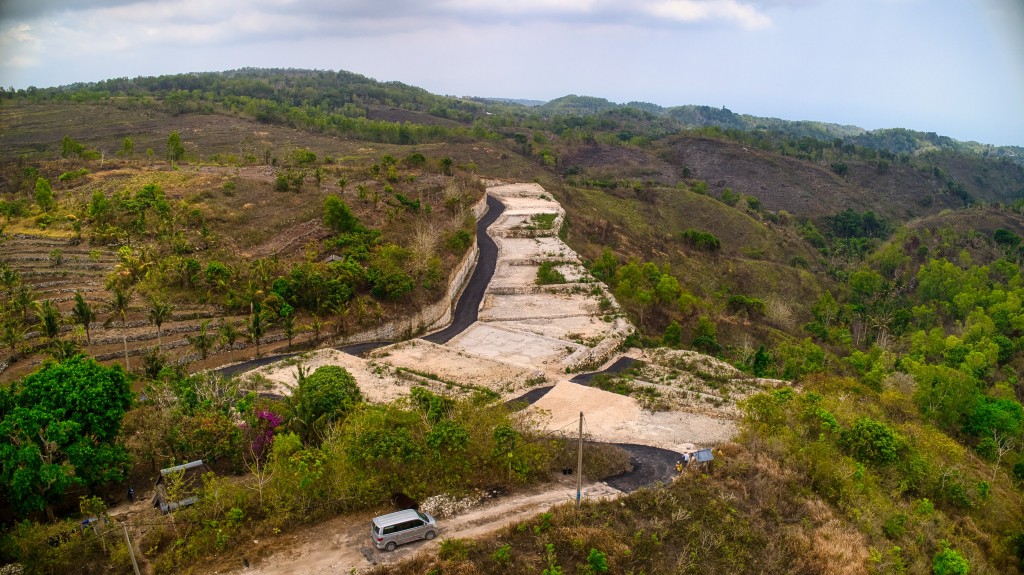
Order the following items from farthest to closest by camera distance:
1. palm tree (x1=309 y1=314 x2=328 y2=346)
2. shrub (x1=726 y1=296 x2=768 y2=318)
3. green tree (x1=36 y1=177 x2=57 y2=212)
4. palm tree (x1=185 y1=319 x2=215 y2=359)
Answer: shrub (x1=726 y1=296 x2=768 y2=318), green tree (x1=36 y1=177 x2=57 y2=212), palm tree (x1=309 y1=314 x2=328 y2=346), palm tree (x1=185 y1=319 x2=215 y2=359)

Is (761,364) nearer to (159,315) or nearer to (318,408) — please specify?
(318,408)

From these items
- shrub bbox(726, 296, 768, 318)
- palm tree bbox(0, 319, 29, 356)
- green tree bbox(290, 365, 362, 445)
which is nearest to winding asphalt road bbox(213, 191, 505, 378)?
green tree bbox(290, 365, 362, 445)

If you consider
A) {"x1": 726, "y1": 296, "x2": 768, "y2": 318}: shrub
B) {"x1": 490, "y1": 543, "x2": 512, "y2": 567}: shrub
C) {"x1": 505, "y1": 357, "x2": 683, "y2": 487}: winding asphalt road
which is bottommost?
{"x1": 726, "y1": 296, "x2": 768, "y2": 318}: shrub

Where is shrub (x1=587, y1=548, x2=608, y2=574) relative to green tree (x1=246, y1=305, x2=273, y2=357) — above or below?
below

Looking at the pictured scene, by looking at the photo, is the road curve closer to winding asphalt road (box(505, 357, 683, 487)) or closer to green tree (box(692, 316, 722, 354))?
winding asphalt road (box(505, 357, 683, 487))

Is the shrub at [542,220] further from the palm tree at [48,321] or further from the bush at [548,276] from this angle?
the palm tree at [48,321]
